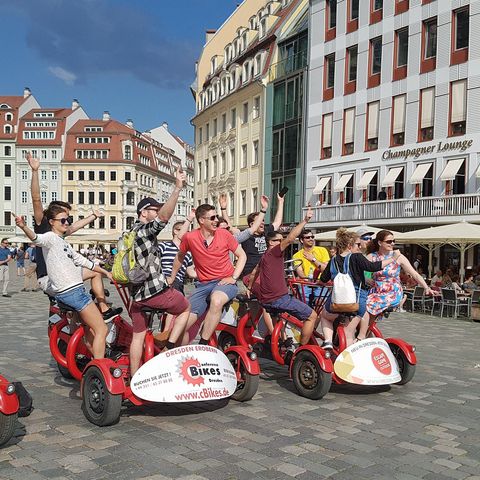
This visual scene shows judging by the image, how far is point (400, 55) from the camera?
A: 29.5m

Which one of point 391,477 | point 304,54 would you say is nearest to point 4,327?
point 391,477

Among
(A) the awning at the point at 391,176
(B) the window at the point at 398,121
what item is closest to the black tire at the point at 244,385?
(A) the awning at the point at 391,176

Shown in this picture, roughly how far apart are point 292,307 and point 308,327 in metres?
0.30

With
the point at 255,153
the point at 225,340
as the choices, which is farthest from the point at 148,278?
the point at 255,153

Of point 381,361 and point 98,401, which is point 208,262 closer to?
point 98,401

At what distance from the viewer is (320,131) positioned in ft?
113

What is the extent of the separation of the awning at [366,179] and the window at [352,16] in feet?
25.0

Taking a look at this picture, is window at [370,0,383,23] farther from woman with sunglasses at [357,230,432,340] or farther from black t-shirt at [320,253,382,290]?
black t-shirt at [320,253,382,290]

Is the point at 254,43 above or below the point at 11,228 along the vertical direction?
above

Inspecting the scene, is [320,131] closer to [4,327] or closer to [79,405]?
[4,327]

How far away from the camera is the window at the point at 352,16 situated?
32.2 metres

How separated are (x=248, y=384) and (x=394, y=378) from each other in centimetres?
165

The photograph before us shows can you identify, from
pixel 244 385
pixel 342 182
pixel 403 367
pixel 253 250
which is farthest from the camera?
pixel 342 182

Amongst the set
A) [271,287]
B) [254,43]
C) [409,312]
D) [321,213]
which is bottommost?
[409,312]
